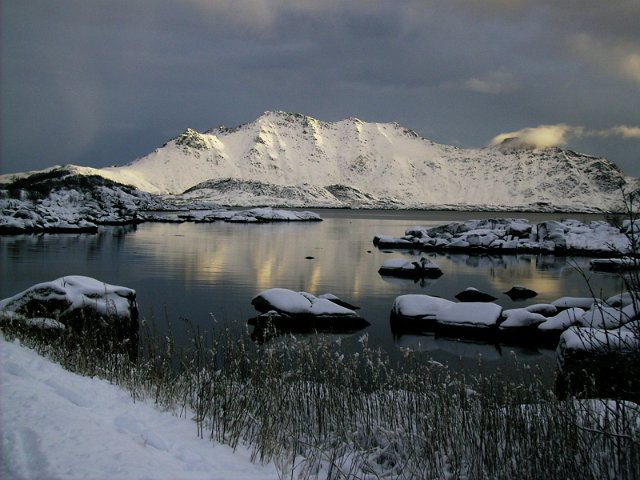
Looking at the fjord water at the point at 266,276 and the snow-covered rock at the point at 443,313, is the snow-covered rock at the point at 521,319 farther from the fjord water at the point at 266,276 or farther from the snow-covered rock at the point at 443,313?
the fjord water at the point at 266,276

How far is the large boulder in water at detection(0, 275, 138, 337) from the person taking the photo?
12.6 metres

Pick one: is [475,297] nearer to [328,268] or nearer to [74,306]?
[328,268]

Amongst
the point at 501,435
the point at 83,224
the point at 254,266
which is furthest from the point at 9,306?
the point at 83,224

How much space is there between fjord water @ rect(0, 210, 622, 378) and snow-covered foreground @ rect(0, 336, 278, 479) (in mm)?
6185

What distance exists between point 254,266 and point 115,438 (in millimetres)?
32158

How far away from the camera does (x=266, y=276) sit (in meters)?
32.5

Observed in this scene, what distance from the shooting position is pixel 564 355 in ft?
32.3

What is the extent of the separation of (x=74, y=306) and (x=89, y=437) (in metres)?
8.82

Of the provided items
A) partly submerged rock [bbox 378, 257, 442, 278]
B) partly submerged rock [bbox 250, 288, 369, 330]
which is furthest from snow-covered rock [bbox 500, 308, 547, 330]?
partly submerged rock [bbox 378, 257, 442, 278]

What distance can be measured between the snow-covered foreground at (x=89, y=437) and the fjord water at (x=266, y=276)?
20.3ft

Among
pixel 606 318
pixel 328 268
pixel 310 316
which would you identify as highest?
pixel 606 318

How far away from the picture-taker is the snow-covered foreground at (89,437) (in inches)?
179

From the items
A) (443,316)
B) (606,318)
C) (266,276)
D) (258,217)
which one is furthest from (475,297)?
(258,217)

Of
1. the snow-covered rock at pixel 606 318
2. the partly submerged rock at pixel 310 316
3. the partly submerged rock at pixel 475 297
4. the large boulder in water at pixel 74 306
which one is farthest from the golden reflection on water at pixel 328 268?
the large boulder in water at pixel 74 306
